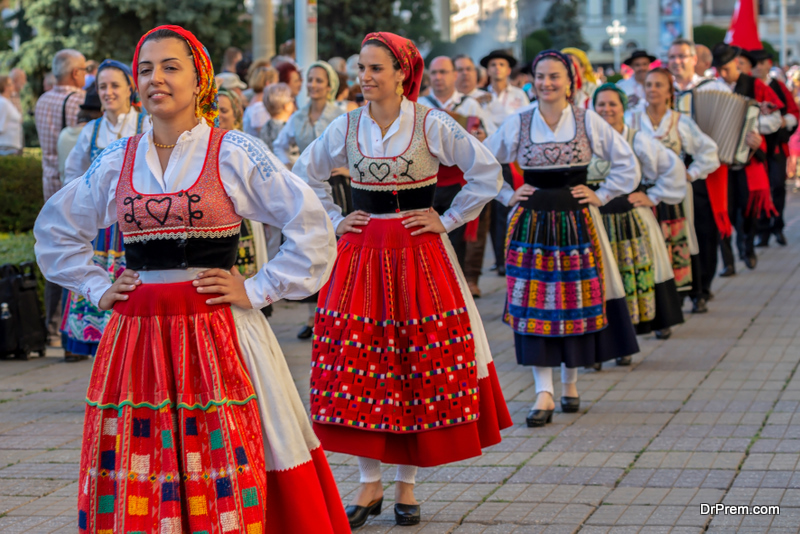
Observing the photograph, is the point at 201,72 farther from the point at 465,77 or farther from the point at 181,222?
the point at 465,77

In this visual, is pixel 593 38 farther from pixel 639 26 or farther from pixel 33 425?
pixel 33 425

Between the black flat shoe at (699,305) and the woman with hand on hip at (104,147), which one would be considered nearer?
the woman with hand on hip at (104,147)

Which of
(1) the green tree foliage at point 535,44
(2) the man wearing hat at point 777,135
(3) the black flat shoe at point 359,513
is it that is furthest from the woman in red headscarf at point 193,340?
(1) the green tree foliage at point 535,44

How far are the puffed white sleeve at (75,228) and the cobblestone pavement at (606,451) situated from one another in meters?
1.57

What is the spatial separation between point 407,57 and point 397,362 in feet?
4.27

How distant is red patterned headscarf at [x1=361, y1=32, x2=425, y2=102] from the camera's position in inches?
191

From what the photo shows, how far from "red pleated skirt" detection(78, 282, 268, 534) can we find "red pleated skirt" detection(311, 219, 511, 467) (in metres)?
1.41

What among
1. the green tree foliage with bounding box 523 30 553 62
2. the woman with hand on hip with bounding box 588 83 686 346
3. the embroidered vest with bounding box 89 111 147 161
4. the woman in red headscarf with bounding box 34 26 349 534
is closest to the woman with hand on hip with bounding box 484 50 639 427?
the woman with hand on hip with bounding box 588 83 686 346

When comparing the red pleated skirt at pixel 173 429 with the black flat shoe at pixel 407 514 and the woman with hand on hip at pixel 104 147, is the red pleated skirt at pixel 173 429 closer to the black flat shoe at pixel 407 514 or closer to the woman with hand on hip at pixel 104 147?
the black flat shoe at pixel 407 514

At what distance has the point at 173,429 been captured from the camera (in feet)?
10.8

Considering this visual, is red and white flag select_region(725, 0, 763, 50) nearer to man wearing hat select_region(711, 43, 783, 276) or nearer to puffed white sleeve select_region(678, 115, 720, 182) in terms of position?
man wearing hat select_region(711, 43, 783, 276)

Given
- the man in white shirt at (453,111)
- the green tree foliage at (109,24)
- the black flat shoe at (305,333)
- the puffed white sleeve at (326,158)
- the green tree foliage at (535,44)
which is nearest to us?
the puffed white sleeve at (326,158)

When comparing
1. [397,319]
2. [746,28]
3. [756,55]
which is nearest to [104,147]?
[397,319]

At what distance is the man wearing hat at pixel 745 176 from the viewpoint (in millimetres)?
11594
